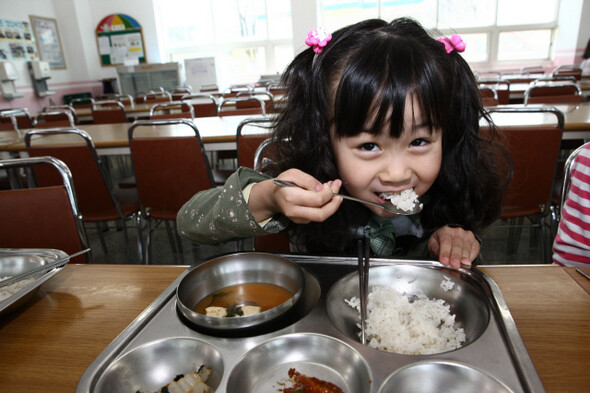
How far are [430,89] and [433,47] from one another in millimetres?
149

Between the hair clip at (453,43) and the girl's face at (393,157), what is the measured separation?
249 mm

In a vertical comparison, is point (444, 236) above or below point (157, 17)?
below

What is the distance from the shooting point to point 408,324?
0.69 metres

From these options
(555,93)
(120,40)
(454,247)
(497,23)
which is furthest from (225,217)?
(120,40)

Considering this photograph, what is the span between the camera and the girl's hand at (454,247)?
2.54 feet

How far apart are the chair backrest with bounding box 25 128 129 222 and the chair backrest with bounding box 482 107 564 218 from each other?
6.20 feet

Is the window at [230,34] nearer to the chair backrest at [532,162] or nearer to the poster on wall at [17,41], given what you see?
the poster on wall at [17,41]

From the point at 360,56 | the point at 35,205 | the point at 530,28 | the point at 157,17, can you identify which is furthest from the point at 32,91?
the point at 530,28

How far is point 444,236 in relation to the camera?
3.08 feet

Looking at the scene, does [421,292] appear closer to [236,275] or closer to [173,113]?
[236,275]

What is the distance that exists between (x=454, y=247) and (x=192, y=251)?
A: 205 cm

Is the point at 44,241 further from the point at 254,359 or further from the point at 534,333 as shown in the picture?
the point at 534,333

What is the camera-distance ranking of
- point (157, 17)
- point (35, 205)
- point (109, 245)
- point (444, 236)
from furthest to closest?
point (157, 17) → point (109, 245) → point (35, 205) → point (444, 236)

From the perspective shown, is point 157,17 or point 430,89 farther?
point 157,17
